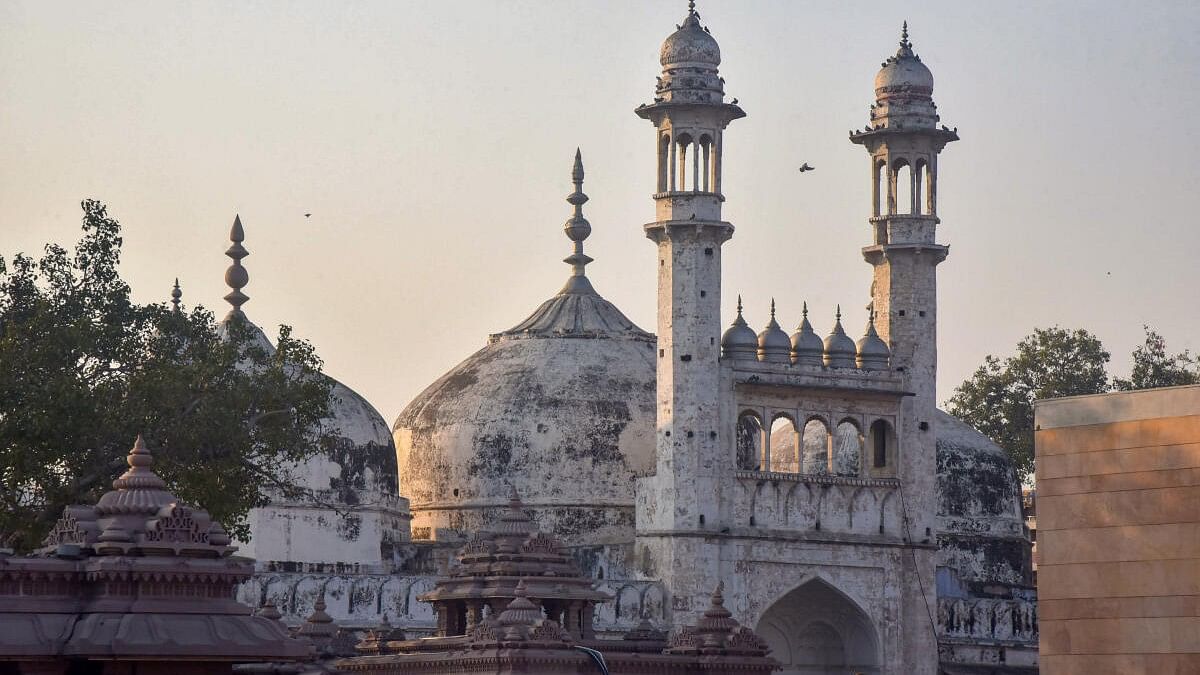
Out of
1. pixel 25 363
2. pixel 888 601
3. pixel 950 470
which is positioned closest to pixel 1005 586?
pixel 950 470

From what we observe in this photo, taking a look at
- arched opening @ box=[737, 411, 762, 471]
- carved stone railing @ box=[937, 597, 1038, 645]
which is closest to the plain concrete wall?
arched opening @ box=[737, 411, 762, 471]

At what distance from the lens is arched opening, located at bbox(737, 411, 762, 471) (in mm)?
55531

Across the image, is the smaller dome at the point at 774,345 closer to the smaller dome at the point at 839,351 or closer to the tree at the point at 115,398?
the smaller dome at the point at 839,351

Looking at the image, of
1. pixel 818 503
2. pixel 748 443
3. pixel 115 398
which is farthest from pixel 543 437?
pixel 115 398

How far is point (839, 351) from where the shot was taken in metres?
54.7

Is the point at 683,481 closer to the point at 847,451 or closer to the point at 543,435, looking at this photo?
the point at 543,435

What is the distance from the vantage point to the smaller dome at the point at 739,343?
53125mm

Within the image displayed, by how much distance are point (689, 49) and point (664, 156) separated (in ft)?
6.27

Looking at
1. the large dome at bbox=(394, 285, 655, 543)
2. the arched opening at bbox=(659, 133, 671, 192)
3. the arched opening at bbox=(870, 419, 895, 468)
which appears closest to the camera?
the arched opening at bbox=(659, 133, 671, 192)

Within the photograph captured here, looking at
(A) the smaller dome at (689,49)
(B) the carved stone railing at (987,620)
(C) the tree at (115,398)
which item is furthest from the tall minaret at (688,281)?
(C) the tree at (115,398)

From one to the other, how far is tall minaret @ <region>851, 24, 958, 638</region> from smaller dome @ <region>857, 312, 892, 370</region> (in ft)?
1.57

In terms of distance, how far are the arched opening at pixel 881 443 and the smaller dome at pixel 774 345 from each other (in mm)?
2425

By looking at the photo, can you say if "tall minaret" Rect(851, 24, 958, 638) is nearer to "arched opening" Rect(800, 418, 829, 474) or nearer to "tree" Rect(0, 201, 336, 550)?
"arched opening" Rect(800, 418, 829, 474)

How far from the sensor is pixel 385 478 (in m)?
55.6
